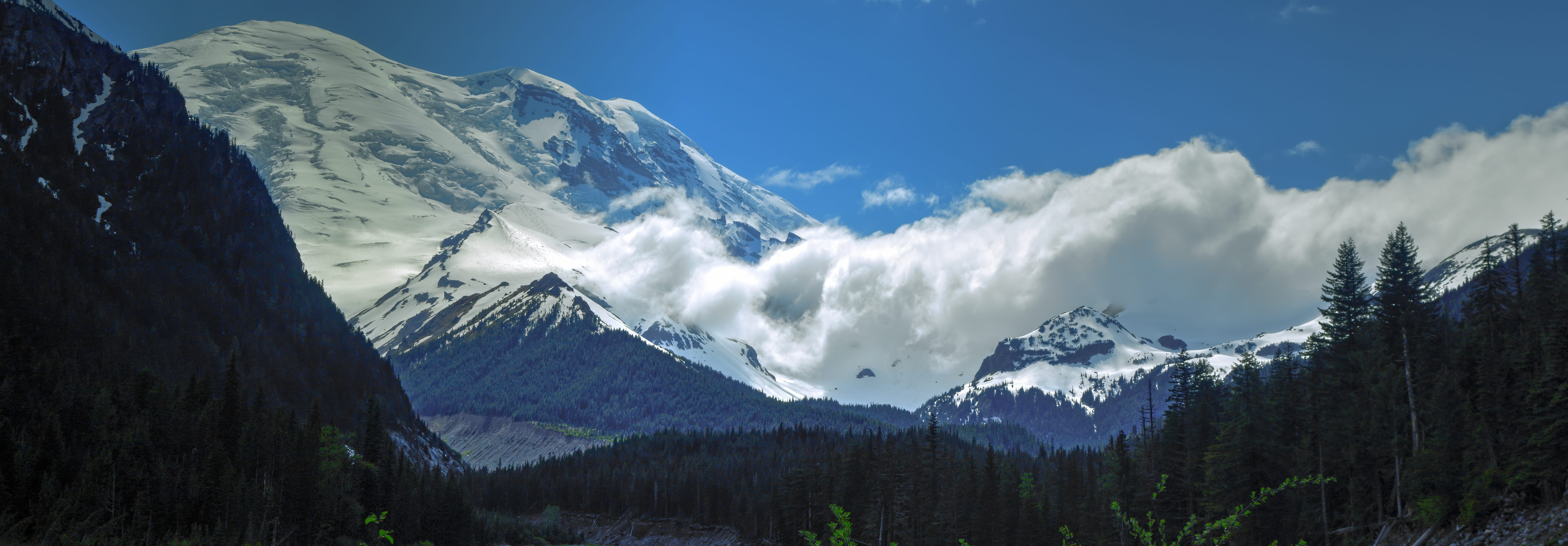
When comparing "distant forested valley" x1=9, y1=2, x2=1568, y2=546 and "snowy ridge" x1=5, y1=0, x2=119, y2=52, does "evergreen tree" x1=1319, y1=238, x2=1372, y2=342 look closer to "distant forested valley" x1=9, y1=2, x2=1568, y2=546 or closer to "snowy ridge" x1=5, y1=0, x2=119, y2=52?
"distant forested valley" x1=9, y1=2, x2=1568, y2=546

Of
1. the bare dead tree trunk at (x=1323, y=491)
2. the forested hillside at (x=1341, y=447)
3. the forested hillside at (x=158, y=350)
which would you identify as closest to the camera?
the forested hillside at (x=1341, y=447)

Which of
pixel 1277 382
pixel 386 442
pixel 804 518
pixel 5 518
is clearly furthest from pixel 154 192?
pixel 1277 382

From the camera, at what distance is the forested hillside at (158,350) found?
7869 centimetres

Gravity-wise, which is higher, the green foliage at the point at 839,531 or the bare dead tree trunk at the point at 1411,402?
the bare dead tree trunk at the point at 1411,402

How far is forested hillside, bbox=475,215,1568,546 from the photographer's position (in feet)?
174

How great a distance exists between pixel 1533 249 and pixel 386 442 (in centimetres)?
11714

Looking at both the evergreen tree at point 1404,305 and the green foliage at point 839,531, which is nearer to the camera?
the green foliage at point 839,531

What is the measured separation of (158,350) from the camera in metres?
128

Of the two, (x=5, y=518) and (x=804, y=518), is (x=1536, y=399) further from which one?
(x=5, y=518)

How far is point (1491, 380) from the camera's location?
2152 inches

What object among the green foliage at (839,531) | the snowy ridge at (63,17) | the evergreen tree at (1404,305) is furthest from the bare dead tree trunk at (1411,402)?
the snowy ridge at (63,17)

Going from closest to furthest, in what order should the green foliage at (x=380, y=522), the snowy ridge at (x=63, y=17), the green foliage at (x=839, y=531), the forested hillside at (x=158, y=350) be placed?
the green foliage at (x=380, y=522) → the green foliage at (x=839, y=531) → the forested hillside at (x=158, y=350) → the snowy ridge at (x=63, y=17)

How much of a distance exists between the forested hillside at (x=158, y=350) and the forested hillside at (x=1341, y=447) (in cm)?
5727

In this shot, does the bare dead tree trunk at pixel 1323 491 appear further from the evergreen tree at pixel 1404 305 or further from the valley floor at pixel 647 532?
the valley floor at pixel 647 532
